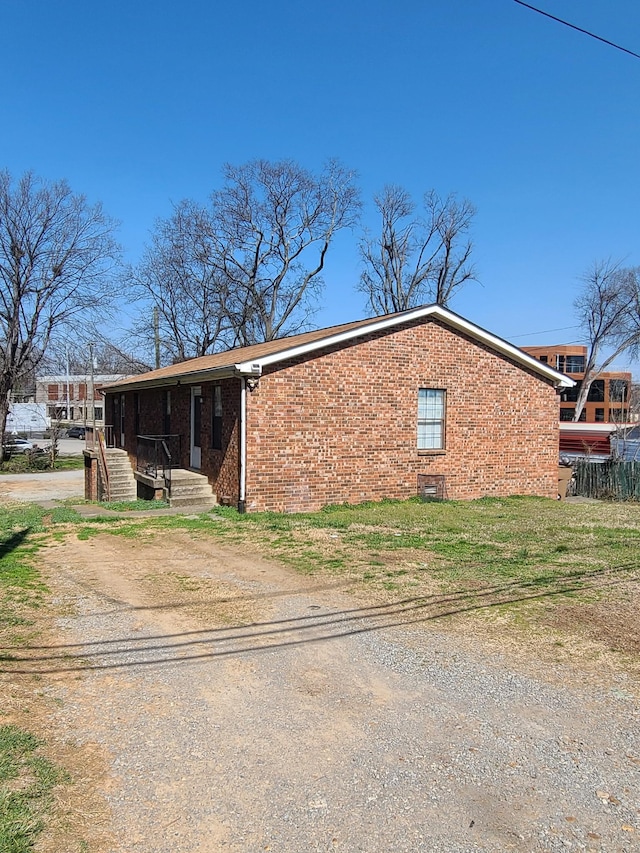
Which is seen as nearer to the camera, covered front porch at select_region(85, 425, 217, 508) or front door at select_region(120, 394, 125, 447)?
covered front porch at select_region(85, 425, 217, 508)

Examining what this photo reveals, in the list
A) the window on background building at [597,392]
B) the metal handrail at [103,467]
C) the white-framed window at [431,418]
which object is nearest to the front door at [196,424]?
the metal handrail at [103,467]

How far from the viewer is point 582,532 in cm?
1112

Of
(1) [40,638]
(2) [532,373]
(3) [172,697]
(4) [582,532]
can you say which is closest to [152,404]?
(2) [532,373]

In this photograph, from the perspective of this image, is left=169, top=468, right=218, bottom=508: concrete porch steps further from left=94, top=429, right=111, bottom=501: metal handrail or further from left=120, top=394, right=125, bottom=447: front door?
left=120, top=394, right=125, bottom=447: front door

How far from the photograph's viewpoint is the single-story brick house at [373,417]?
512 inches

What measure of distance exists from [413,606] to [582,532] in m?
5.81

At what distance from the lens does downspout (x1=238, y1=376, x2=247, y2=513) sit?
12.6 m

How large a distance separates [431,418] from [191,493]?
5.91 m

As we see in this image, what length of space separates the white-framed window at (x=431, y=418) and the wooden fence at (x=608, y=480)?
6.03 meters

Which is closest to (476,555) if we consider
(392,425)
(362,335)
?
(392,425)

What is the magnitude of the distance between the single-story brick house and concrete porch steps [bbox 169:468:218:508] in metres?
0.25

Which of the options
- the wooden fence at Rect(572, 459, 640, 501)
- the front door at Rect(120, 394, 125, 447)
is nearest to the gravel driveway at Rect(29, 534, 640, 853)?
the wooden fence at Rect(572, 459, 640, 501)

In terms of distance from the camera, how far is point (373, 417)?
14250mm

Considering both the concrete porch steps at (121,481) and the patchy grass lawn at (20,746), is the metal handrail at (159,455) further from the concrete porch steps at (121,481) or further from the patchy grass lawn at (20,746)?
→ the patchy grass lawn at (20,746)
